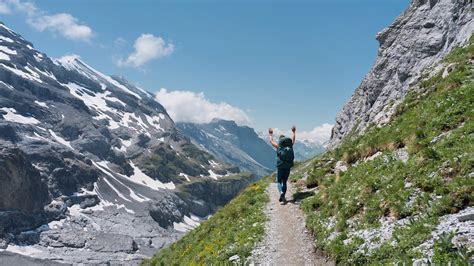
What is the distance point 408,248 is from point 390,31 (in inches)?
2677

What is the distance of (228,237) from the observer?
69.3 ft

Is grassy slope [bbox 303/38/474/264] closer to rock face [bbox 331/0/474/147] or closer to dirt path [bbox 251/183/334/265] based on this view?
dirt path [bbox 251/183/334/265]

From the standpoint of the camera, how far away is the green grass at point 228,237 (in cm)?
1885

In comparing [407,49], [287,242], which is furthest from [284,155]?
[407,49]

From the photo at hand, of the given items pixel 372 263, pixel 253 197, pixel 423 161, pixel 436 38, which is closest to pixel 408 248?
pixel 372 263

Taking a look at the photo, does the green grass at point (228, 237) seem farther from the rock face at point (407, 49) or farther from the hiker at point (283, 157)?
the rock face at point (407, 49)

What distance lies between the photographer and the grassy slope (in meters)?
12.3

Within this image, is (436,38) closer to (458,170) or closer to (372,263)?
(458,170)

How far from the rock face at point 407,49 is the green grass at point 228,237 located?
25.6m

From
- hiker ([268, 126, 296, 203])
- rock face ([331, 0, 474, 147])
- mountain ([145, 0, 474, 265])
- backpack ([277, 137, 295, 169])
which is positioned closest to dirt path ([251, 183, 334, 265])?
mountain ([145, 0, 474, 265])

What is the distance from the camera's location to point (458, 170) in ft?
43.9

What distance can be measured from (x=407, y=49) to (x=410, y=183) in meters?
52.2

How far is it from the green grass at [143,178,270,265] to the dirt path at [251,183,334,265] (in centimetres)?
55

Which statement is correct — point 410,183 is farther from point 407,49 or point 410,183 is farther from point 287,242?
point 407,49
